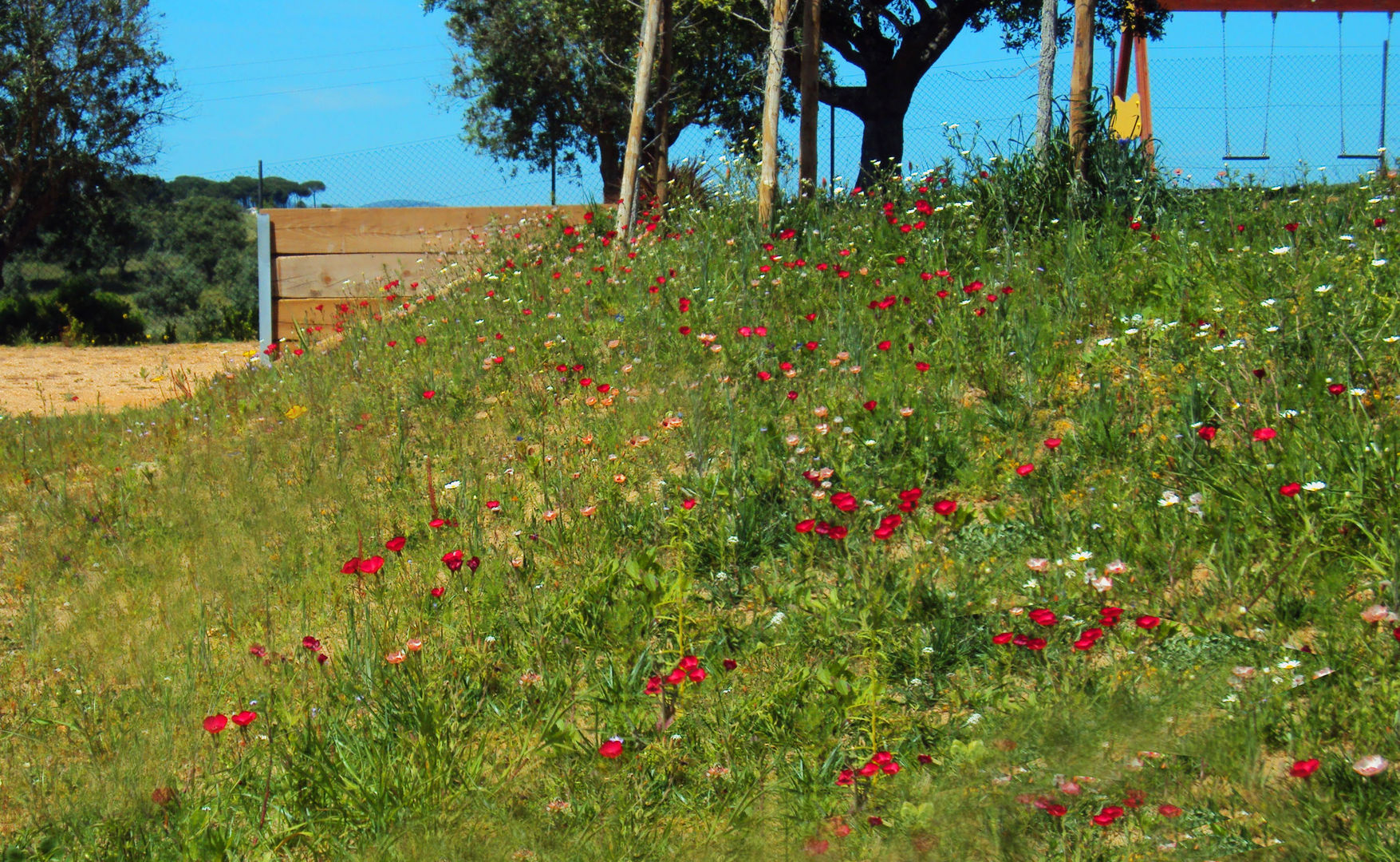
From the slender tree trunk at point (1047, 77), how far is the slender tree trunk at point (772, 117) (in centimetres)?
177

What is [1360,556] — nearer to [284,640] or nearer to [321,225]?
[284,640]

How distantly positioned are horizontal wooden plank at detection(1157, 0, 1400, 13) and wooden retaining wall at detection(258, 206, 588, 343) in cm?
1068

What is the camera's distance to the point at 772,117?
7.61m

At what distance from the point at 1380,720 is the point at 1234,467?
1.20 m

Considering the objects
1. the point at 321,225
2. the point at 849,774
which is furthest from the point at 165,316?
the point at 849,774

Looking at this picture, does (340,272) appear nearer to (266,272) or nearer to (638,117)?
(266,272)

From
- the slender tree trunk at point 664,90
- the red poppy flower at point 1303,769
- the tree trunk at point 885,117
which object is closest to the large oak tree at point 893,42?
the tree trunk at point 885,117

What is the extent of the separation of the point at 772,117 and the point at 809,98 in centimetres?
73

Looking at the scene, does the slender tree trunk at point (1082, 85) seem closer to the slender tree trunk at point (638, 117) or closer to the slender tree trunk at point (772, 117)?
the slender tree trunk at point (772, 117)

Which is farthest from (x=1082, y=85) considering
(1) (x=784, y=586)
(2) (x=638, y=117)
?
(1) (x=784, y=586)

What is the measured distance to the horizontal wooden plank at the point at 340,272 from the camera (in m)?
10.1

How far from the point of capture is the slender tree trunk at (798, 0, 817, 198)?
7922 millimetres

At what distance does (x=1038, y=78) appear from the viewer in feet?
25.2

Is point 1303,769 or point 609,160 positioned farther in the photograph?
point 609,160
